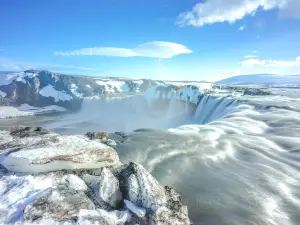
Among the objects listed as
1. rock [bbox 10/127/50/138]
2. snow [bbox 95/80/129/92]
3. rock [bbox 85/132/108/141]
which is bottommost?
snow [bbox 95/80/129/92]

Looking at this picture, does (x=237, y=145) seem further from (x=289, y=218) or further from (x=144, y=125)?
(x=144, y=125)

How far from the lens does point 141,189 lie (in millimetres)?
8875

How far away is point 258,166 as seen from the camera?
15.4 meters

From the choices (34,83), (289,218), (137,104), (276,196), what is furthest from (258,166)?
(34,83)

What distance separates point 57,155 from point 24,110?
355ft

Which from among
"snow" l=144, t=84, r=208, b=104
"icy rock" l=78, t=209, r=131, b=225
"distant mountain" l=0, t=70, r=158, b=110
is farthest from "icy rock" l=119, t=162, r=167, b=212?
"distant mountain" l=0, t=70, r=158, b=110

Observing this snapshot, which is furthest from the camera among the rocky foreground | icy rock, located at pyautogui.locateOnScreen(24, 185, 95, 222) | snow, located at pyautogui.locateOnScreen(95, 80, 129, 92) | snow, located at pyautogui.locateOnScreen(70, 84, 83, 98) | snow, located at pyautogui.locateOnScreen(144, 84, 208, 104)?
snow, located at pyautogui.locateOnScreen(95, 80, 129, 92)

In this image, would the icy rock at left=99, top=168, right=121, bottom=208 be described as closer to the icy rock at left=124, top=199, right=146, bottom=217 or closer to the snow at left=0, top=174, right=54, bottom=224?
the icy rock at left=124, top=199, right=146, bottom=217

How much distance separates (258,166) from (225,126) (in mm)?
10014

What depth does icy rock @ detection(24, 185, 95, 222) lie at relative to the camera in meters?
6.90

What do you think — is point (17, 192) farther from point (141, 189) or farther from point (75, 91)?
point (75, 91)

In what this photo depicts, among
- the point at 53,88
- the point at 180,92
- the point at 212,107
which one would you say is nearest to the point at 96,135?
the point at 212,107

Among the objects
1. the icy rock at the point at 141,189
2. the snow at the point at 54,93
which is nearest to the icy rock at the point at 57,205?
the icy rock at the point at 141,189

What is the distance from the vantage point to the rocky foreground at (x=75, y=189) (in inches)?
283
